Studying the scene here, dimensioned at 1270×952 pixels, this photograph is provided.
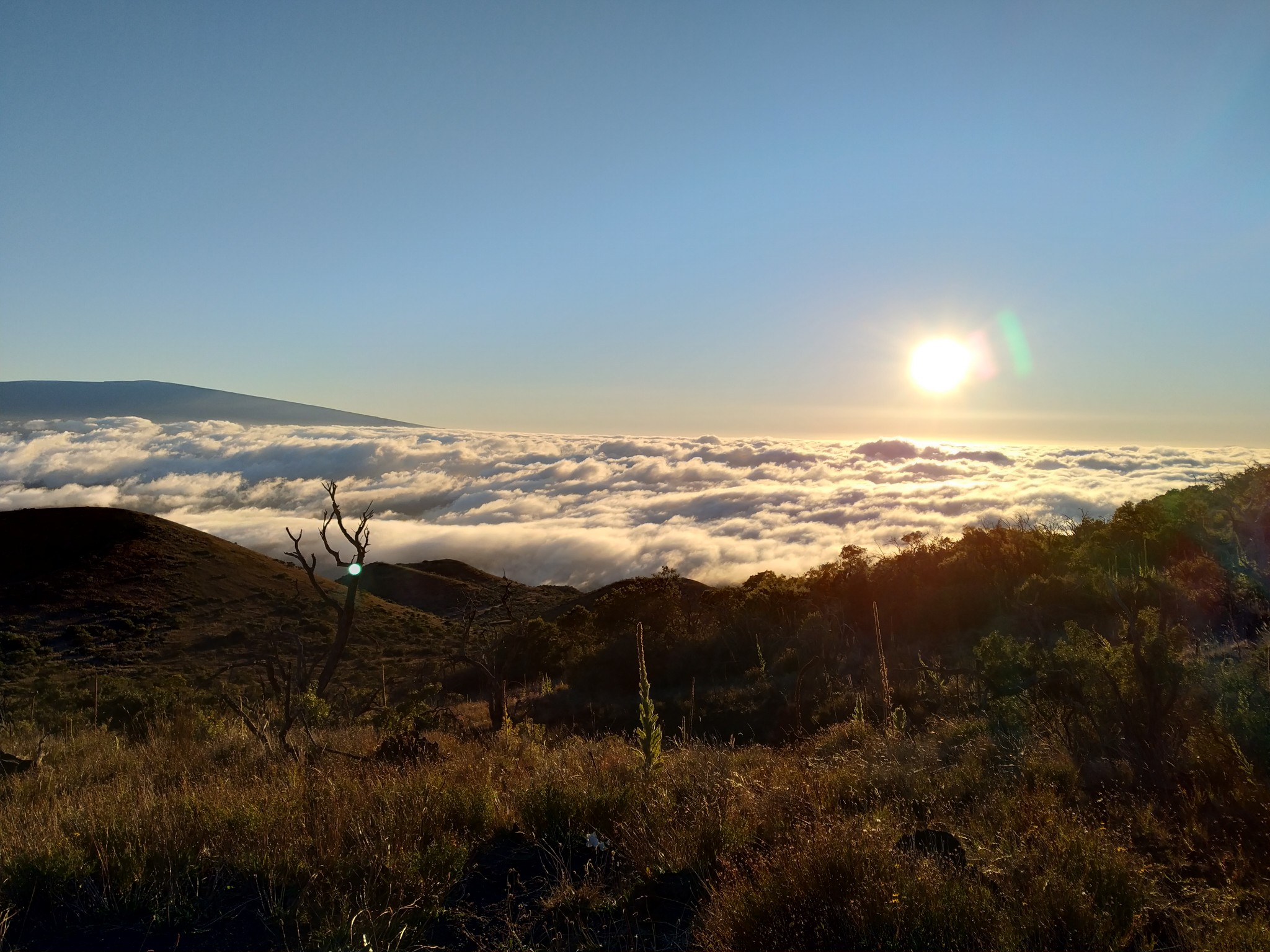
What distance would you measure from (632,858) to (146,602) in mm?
52572

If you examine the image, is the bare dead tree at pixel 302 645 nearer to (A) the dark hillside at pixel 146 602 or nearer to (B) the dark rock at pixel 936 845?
(B) the dark rock at pixel 936 845

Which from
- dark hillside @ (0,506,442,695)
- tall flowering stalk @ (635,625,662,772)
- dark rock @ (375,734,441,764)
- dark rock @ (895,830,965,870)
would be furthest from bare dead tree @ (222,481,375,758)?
dark hillside @ (0,506,442,695)

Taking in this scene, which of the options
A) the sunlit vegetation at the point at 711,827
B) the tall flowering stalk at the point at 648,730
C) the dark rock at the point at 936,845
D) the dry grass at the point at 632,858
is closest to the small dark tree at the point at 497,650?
the sunlit vegetation at the point at 711,827

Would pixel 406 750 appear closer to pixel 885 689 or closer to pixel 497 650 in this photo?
pixel 885 689

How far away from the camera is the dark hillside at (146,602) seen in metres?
38.6

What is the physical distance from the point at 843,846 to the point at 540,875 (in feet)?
5.80

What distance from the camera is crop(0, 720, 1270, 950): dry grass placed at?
10.1 ft

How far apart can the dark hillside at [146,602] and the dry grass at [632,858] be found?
A: 30618 mm

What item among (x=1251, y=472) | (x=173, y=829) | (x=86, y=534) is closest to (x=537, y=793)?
(x=173, y=829)

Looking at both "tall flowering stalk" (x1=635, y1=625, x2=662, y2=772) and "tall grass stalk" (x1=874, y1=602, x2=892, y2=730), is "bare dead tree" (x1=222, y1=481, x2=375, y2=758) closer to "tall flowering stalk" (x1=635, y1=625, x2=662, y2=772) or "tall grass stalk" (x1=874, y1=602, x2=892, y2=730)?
"tall flowering stalk" (x1=635, y1=625, x2=662, y2=772)

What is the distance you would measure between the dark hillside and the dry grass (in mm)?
30618

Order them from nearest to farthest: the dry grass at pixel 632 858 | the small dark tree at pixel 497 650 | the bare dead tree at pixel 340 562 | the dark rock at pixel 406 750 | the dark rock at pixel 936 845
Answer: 1. the dry grass at pixel 632 858
2. the dark rock at pixel 936 845
3. the dark rock at pixel 406 750
4. the bare dead tree at pixel 340 562
5. the small dark tree at pixel 497 650

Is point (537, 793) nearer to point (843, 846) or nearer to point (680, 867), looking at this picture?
point (680, 867)

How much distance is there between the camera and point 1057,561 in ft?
59.4
